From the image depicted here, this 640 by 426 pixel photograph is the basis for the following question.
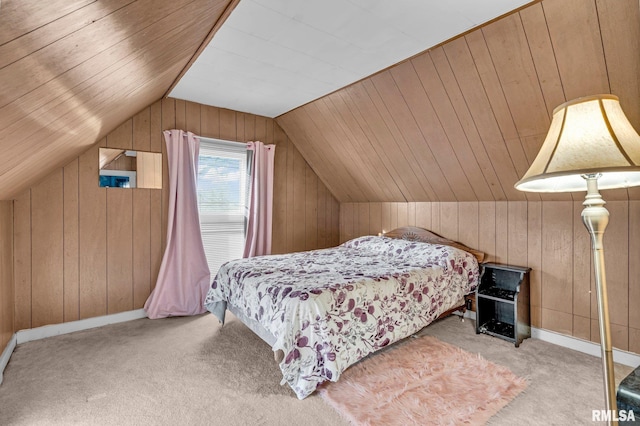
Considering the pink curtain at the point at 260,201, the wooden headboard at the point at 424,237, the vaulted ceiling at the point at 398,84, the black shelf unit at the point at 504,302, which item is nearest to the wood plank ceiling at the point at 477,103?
the vaulted ceiling at the point at 398,84

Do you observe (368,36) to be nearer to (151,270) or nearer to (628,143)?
(628,143)

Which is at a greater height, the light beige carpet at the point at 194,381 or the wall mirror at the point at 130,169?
the wall mirror at the point at 130,169

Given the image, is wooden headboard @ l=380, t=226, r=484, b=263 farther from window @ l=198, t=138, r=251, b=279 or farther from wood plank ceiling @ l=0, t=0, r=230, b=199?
wood plank ceiling @ l=0, t=0, r=230, b=199

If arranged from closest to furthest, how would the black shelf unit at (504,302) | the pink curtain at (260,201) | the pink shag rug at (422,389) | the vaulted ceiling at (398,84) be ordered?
the vaulted ceiling at (398,84) < the pink shag rug at (422,389) < the black shelf unit at (504,302) < the pink curtain at (260,201)

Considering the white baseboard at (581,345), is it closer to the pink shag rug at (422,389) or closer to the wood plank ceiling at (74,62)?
the pink shag rug at (422,389)

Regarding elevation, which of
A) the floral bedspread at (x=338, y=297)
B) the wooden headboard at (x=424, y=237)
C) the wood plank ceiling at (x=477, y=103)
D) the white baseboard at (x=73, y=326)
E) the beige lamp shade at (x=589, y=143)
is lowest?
the white baseboard at (x=73, y=326)

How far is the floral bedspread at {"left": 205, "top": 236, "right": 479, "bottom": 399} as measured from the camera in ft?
6.37

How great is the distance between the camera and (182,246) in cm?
333

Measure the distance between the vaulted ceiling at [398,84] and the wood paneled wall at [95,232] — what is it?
35cm

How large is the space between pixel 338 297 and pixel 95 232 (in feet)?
8.13

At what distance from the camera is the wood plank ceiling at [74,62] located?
817 mm

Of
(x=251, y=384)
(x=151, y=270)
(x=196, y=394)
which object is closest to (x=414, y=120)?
(x=251, y=384)

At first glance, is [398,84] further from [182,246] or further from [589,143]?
[182,246]

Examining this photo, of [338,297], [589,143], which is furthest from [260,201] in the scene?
[589,143]
